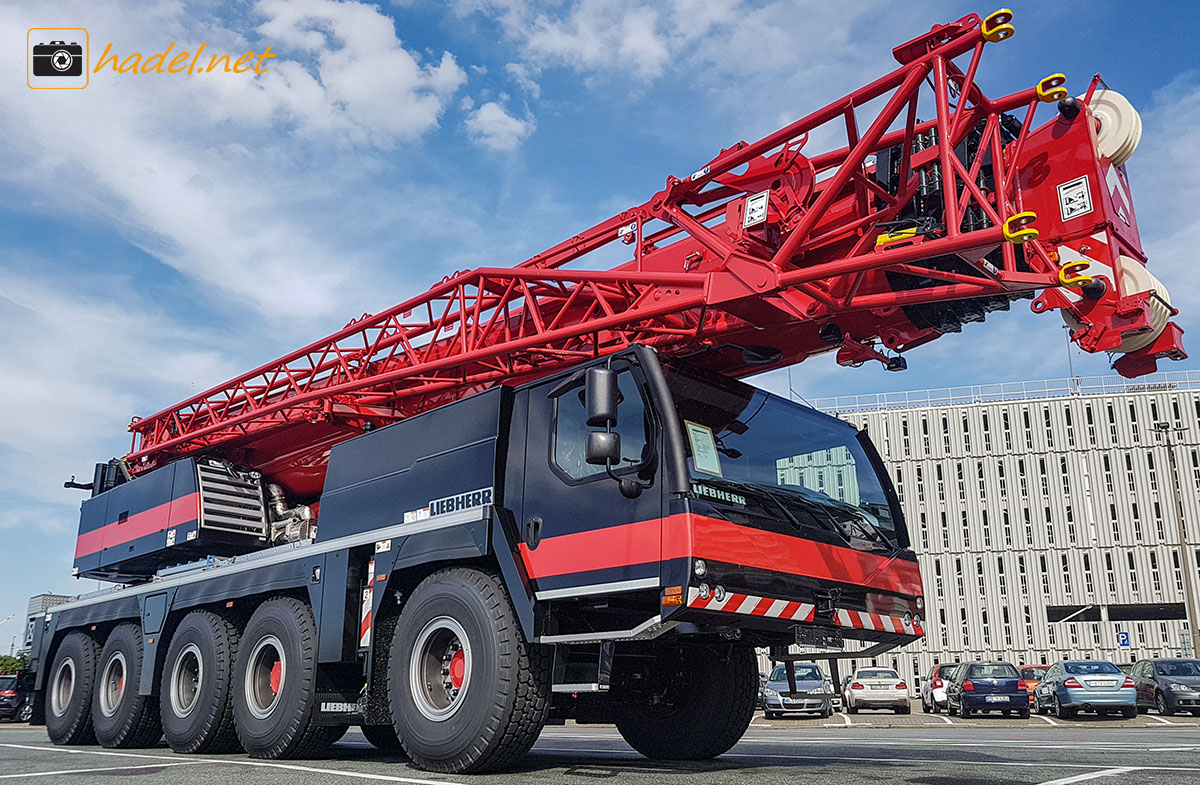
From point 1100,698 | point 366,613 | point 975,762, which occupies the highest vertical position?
point 366,613

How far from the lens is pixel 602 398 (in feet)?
19.8

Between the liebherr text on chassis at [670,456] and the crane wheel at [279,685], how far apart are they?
0.11 ft

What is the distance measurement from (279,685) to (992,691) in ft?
64.1

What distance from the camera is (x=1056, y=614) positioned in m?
61.5

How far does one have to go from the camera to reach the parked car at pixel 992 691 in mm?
22750

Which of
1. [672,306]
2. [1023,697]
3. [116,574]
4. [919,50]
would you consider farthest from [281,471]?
[1023,697]

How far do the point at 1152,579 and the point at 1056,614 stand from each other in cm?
597

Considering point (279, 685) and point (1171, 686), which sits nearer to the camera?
point (279, 685)

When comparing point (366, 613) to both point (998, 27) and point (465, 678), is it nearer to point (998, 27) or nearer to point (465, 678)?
point (465, 678)

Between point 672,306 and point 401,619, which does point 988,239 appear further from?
point 401,619

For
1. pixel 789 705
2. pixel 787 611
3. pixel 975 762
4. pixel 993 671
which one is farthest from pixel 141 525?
pixel 993 671

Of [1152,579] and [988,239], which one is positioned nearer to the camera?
[988,239]

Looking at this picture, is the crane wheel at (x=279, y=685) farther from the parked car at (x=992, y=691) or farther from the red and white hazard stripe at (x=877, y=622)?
the parked car at (x=992, y=691)

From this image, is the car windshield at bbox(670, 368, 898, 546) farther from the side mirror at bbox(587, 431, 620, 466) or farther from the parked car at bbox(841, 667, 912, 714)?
the parked car at bbox(841, 667, 912, 714)
